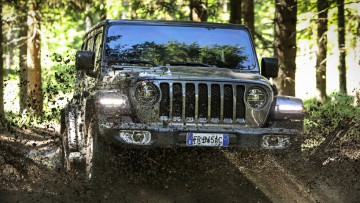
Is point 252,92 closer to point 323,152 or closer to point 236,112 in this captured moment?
point 236,112

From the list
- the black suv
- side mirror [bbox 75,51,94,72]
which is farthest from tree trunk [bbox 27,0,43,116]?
side mirror [bbox 75,51,94,72]

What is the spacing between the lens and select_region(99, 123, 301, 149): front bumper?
6848mm

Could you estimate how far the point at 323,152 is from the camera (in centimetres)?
892

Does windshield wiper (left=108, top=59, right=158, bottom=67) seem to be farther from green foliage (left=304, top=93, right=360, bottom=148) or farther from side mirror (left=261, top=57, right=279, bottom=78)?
green foliage (left=304, top=93, right=360, bottom=148)

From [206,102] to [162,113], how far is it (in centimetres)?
50

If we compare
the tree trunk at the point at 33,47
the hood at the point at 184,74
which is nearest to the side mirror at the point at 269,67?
the hood at the point at 184,74

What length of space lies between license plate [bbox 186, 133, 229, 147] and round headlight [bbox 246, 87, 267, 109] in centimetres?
57

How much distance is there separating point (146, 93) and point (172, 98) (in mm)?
283

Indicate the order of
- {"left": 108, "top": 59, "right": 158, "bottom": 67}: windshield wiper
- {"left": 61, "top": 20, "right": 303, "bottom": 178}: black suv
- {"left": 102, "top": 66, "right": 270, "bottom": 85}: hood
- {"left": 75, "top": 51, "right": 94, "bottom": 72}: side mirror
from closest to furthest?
{"left": 61, "top": 20, "right": 303, "bottom": 178}: black suv, {"left": 102, "top": 66, "right": 270, "bottom": 85}: hood, {"left": 75, "top": 51, "right": 94, "bottom": 72}: side mirror, {"left": 108, "top": 59, "right": 158, "bottom": 67}: windshield wiper

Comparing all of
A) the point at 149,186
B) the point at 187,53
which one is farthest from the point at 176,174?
the point at 187,53

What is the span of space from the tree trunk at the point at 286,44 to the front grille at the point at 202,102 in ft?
22.4

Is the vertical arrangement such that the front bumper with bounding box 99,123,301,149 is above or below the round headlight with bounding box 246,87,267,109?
below

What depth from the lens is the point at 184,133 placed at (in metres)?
6.92

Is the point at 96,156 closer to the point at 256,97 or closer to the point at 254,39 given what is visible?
the point at 256,97
